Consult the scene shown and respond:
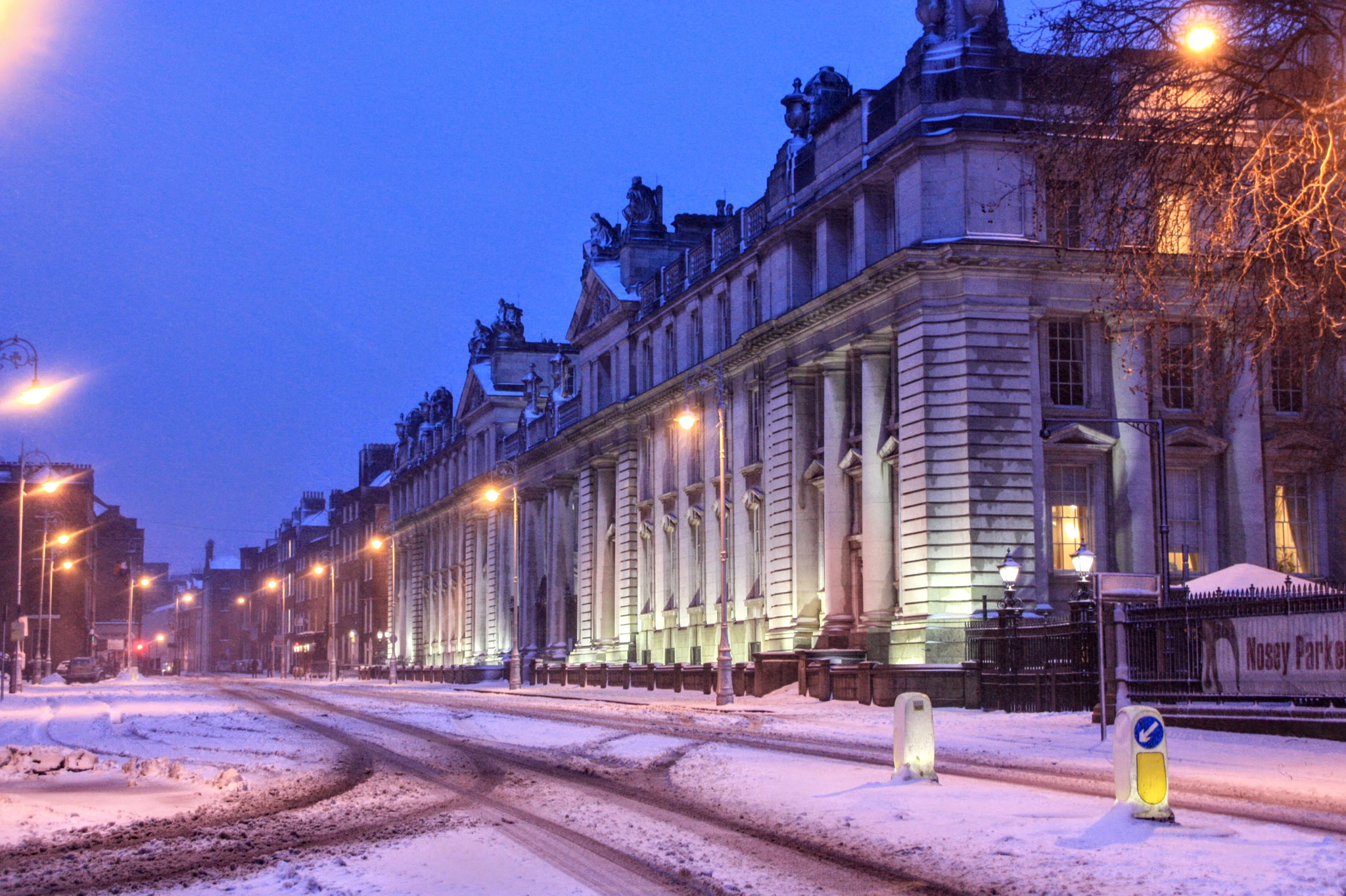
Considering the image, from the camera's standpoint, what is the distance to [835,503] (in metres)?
49.0

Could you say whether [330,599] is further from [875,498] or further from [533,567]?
[875,498]

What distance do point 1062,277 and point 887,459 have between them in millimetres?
7189

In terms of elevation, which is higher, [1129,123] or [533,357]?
[533,357]

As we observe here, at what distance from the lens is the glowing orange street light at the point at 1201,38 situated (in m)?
16.5

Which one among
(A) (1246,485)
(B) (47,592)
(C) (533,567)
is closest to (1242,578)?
(A) (1246,485)

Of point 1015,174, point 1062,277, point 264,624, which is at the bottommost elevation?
point 264,624

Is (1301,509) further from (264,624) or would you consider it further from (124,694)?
(264,624)

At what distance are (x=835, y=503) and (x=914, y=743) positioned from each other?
3322cm

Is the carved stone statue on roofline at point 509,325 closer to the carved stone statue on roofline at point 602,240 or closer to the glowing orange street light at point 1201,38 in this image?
the carved stone statue on roofline at point 602,240

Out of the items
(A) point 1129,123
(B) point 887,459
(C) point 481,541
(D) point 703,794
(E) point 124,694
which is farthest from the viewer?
(C) point 481,541

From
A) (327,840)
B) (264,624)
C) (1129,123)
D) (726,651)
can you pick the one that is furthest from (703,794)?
(264,624)

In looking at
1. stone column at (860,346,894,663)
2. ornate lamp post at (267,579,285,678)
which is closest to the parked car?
stone column at (860,346,894,663)

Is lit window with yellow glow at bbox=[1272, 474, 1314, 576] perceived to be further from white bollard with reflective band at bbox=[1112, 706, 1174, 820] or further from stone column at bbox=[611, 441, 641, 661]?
white bollard with reflective band at bbox=[1112, 706, 1174, 820]

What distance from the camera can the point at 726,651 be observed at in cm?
4238
